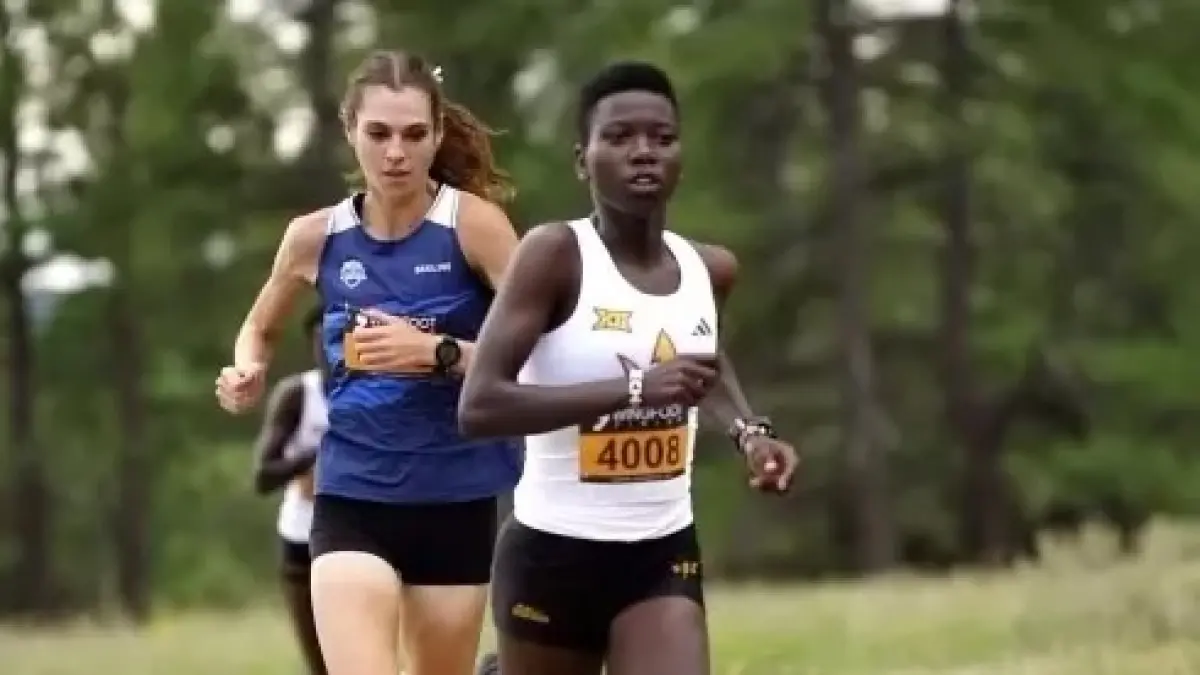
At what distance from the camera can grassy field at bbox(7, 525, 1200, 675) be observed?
9609 mm

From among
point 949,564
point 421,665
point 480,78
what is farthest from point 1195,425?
point 421,665

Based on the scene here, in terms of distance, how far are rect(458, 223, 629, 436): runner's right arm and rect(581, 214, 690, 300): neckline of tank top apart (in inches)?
3.1

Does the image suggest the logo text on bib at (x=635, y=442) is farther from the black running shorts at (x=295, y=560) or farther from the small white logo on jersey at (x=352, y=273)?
the black running shorts at (x=295, y=560)

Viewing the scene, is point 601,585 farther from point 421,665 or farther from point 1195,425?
point 1195,425

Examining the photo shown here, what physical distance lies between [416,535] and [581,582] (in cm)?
91

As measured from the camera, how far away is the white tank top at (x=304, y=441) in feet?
28.0

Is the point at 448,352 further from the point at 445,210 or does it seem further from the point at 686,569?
the point at 686,569

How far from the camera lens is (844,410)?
2581 cm

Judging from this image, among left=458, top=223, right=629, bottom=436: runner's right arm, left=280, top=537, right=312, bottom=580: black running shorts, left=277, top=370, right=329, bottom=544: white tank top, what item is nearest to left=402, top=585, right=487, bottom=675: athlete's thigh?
left=458, top=223, right=629, bottom=436: runner's right arm

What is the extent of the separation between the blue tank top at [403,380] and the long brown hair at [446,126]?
0.27 metres

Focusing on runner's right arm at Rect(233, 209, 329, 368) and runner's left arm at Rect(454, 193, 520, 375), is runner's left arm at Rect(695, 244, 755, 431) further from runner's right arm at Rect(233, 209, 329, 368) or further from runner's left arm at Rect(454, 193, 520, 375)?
runner's right arm at Rect(233, 209, 329, 368)

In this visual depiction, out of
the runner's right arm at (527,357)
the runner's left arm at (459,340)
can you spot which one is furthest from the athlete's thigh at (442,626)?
the runner's right arm at (527,357)

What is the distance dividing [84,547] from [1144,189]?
2160 centimetres

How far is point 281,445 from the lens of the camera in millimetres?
8711
